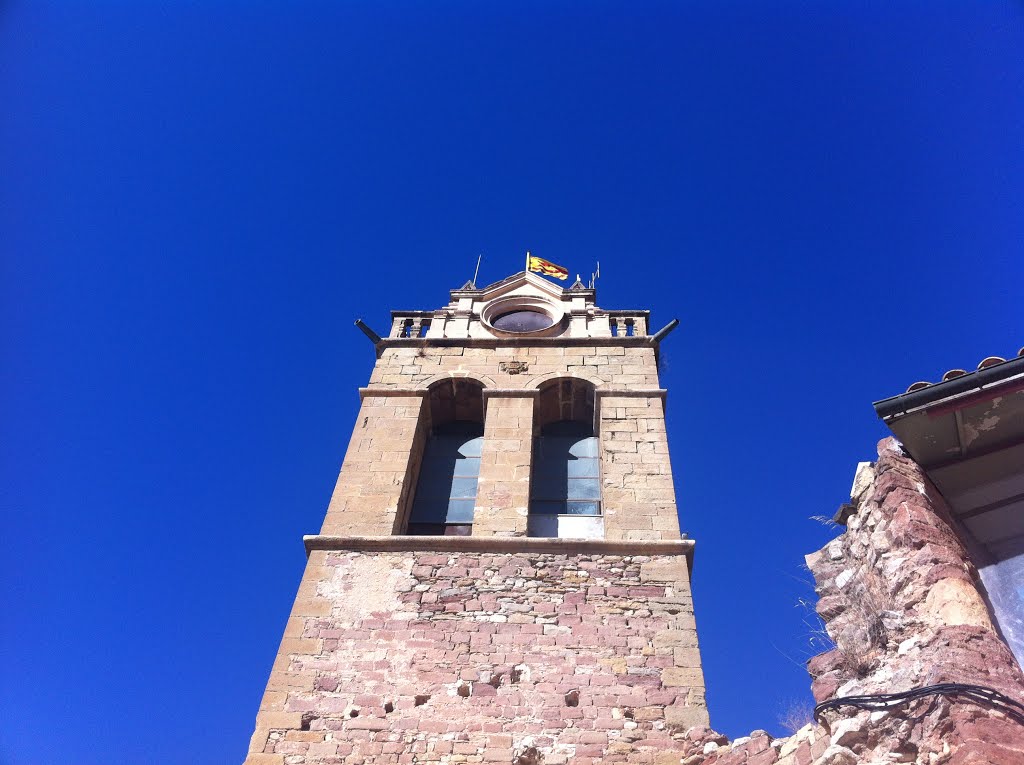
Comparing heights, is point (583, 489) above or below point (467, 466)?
below

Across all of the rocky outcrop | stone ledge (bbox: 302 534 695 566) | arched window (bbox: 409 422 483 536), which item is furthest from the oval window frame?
the rocky outcrop

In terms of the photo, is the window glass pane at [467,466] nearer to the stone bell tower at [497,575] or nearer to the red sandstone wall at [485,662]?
the stone bell tower at [497,575]

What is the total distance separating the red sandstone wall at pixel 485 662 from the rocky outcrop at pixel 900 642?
134 centimetres

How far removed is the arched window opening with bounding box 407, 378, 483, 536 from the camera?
29.5 feet

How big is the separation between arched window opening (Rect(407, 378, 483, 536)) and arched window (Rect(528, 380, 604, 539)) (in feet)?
2.41

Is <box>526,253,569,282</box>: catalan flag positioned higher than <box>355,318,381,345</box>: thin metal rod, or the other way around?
<box>526,253,569,282</box>: catalan flag

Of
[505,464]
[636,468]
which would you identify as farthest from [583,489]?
[505,464]

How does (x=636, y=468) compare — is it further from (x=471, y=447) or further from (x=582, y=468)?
(x=471, y=447)

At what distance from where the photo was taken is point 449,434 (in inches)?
412

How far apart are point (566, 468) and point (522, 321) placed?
3416 mm

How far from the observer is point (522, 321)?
12508mm

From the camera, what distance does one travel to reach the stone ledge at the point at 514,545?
7.85 metres

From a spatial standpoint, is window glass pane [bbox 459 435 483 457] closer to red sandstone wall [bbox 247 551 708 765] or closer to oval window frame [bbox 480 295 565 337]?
oval window frame [bbox 480 295 565 337]

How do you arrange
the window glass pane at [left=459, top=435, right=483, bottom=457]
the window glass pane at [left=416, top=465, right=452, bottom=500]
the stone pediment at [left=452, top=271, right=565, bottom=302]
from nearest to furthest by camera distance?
1. the window glass pane at [left=416, top=465, right=452, bottom=500]
2. the window glass pane at [left=459, top=435, right=483, bottom=457]
3. the stone pediment at [left=452, top=271, right=565, bottom=302]
